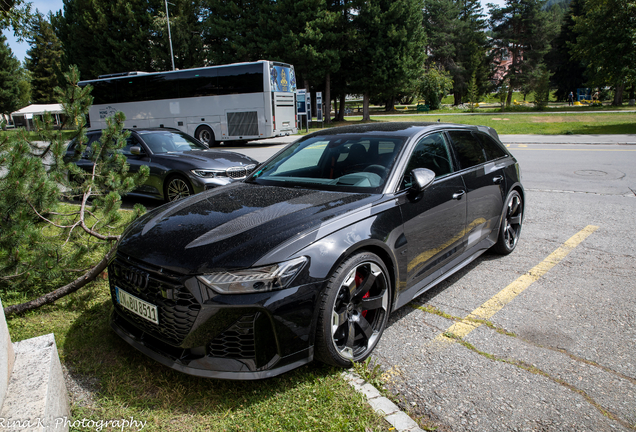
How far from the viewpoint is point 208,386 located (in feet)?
8.76

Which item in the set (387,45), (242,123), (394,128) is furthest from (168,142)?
(387,45)

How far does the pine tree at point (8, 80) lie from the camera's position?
1957 inches

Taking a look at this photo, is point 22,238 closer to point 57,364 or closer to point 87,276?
point 87,276

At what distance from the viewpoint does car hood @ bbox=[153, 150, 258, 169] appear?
752cm

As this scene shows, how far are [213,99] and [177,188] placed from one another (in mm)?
13548

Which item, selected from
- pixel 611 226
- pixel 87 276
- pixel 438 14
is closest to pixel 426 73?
pixel 438 14

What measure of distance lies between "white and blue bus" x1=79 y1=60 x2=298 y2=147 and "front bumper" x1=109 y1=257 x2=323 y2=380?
17577 mm

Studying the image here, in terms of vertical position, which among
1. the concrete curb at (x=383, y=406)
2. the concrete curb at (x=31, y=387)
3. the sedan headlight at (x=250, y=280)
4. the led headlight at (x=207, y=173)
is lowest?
the concrete curb at (x=383, y=406)

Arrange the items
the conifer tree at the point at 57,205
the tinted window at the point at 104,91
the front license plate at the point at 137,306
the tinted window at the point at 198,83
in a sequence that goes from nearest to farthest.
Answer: the front license plate at the point at 137,306 → the conifer tree at the point at 57,205 → the tinted window at the point at 198,83 → the tinted window at the point at 104,91

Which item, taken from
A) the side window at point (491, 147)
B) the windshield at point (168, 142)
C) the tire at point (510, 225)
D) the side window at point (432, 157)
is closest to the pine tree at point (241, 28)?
the windshield at point (168, 142)

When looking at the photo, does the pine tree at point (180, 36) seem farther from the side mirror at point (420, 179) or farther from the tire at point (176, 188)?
the side mirror at point (420, 179)

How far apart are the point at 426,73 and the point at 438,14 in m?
15.4

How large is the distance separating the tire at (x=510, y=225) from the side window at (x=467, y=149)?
2.20 feet

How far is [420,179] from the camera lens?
3.25 metres
